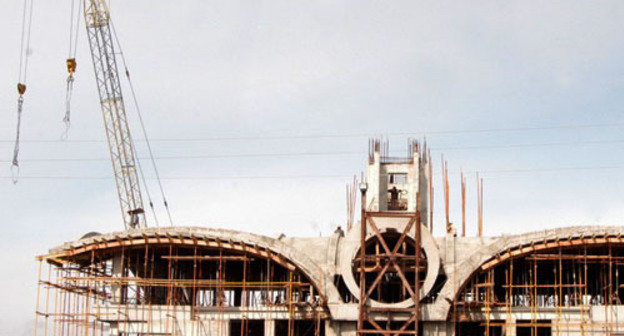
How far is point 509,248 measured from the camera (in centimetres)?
6059

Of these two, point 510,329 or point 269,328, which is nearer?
point 510,329

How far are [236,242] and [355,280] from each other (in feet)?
28.6

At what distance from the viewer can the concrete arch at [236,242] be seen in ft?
203

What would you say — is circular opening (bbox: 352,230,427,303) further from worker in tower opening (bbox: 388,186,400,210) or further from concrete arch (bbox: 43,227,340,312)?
worker in tower opening (bbox: 388,186,400,210)

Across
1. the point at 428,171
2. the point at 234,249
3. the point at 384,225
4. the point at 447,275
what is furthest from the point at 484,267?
the point at 428,171

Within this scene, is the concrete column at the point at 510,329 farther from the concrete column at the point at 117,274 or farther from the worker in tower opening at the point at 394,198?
the concrete column at the point at 117,274

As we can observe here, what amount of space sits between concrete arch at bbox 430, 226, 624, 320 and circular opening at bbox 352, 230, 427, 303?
2357 mm

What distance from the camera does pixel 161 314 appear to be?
209 feet

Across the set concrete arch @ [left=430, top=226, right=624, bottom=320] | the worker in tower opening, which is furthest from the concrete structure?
the worker in tower opening

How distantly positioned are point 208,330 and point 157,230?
7925 millimetres

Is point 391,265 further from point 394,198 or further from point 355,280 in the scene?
point 394,198

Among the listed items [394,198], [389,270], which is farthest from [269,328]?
[394,198]

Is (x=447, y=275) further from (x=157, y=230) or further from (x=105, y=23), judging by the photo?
(x=105, y=23)

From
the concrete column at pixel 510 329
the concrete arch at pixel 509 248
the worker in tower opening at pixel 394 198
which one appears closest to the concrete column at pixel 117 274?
the concrete arch at pixel 509 248
